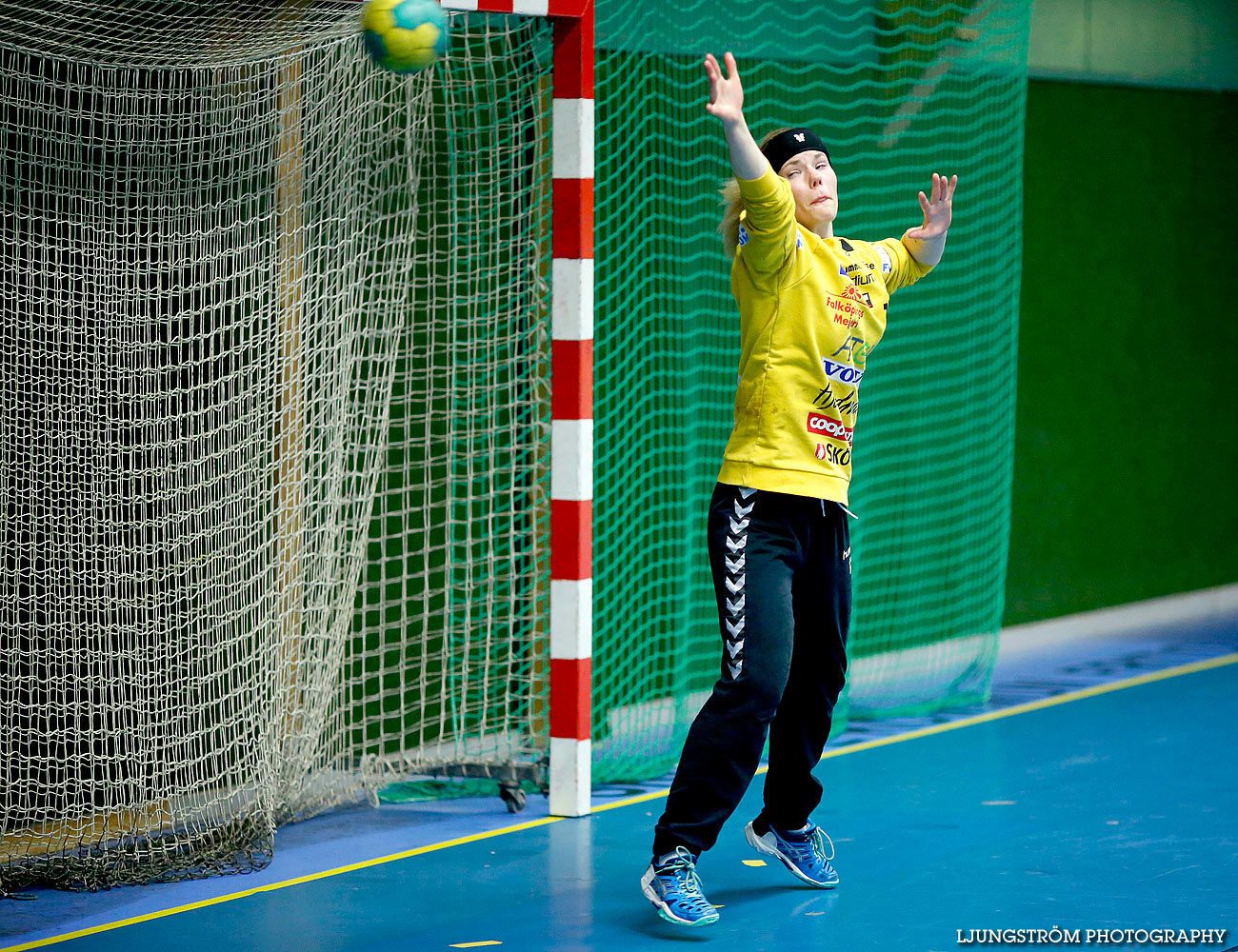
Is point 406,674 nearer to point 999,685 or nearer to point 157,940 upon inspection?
point 157,940

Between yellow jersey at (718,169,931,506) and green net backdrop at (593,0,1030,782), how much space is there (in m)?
1.90

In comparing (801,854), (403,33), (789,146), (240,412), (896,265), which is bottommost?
(801,854)

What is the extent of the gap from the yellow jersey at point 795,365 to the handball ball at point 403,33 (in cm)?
85

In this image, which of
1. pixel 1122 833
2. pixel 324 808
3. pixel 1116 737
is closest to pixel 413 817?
pixel 324 808

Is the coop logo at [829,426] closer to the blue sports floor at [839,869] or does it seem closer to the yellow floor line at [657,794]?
the blue sports floor at [839,869]

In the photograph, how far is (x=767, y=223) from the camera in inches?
155

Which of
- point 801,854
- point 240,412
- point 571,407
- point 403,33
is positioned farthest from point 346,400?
point 801,854

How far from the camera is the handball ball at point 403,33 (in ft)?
13.4

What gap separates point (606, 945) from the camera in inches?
154

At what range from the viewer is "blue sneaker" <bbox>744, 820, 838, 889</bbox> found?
4.37 meters

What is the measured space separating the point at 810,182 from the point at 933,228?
44cm

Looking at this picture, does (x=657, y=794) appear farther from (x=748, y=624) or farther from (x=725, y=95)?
(x=725, y=95)

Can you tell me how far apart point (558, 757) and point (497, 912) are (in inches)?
39.1

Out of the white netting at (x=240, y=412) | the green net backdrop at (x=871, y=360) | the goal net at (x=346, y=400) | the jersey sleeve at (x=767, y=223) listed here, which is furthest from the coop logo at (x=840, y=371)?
the green net backdrop at (x=871, y=360)
